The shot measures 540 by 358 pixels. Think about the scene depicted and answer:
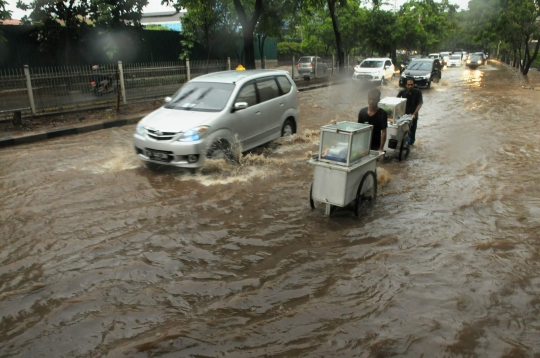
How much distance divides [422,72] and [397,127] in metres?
16.8

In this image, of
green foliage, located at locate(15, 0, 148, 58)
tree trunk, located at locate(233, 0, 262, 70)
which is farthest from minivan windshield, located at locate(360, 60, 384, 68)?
green foliage, located at locate(15, 0, 148, 58)

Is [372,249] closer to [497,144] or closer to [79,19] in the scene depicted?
[497,144]

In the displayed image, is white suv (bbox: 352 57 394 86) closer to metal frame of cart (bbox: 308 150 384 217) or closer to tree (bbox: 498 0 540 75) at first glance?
tree (bbox: 498 0 540 75)

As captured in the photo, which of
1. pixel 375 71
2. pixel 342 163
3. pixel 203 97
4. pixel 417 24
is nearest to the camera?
pixel 342 163

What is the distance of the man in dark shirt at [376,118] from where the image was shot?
20.5 ft

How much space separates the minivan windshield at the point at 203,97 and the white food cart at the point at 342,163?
2.91 metres

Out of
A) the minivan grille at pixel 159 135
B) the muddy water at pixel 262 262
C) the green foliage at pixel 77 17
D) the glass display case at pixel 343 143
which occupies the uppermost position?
the green foliage at pixel 77 17

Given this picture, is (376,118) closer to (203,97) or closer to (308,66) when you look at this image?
(203,97)

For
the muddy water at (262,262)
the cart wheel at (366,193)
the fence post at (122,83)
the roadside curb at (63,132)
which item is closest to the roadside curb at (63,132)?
the roadside curb at (63,132)

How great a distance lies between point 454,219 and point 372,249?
4.98 feet

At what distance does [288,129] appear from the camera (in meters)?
9.48

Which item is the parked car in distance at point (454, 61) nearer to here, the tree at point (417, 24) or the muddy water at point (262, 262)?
the tree at point (417, 24)

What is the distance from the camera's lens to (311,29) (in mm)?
37656

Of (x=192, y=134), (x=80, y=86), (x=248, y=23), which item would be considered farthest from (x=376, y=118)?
(x=248, y=23)
